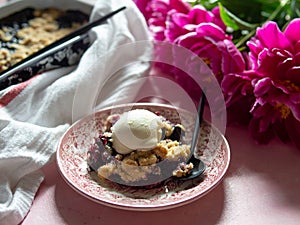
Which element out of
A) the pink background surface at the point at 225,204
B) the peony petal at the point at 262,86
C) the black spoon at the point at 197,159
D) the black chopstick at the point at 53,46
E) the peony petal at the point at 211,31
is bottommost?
the pink background surface at the point at 225,204

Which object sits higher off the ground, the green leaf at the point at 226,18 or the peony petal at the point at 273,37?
the peony petal at the point at 273,37

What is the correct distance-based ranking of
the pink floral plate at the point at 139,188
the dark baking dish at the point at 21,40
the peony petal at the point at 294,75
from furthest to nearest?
the dark baking dish at the point at 21,40, the peony petal at the point at 294,75, the pink floral plate at the point at 139,188

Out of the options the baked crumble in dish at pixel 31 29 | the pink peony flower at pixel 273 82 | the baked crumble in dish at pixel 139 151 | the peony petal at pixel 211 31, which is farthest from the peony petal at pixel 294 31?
the baked crumble in dish at pixel 31 29

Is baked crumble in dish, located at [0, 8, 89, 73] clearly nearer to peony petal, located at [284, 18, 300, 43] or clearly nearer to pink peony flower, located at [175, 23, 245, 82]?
pink peony flower, located at [175, 23, 245, 82]

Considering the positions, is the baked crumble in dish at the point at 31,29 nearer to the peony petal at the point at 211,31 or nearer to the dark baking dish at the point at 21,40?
the dark baking dish at the point at 21,40

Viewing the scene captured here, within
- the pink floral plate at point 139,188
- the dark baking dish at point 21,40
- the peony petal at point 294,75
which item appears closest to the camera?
the pink floral plate at point 139,188

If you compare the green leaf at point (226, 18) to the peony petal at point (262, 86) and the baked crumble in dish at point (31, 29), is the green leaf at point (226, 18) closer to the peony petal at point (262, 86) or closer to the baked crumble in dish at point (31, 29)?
the peony petal at point (262, 86)

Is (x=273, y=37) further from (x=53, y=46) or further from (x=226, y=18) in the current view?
(x=53, y=46)

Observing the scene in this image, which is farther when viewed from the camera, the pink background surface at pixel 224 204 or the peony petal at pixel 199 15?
the peony petal at pixel 199 15
